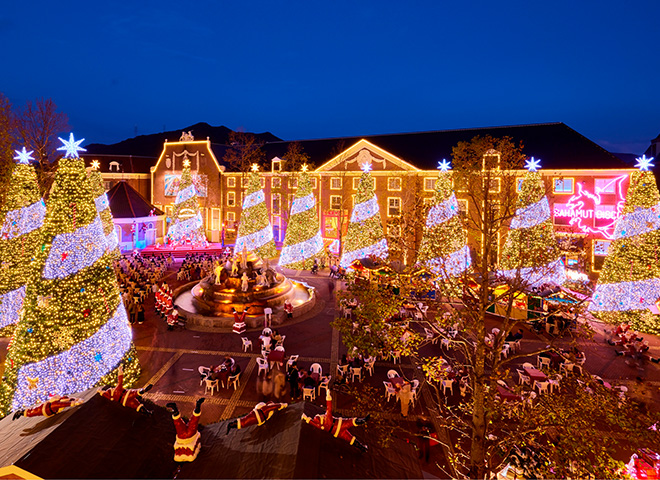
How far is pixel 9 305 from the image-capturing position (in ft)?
51.8

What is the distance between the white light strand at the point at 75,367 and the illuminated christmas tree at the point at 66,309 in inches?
0.8

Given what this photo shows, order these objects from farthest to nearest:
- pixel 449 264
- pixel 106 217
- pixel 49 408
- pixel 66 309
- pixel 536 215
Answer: pixel 106 217 < pixel 536 215 < pixel 449 264 < pixel 66 309 < pixel 49 408

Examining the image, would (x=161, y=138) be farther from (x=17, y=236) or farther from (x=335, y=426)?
(x=335, y=426)

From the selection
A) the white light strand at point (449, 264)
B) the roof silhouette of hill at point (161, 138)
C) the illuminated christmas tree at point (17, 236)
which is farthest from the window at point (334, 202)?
the roof silhouette of hill at point (161, 138)

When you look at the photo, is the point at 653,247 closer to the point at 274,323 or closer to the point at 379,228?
the point at 379,228

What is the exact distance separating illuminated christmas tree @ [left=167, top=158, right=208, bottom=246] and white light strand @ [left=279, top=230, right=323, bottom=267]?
12027mm

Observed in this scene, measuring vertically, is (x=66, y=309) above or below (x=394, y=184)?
below

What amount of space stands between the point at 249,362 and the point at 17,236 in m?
12.8

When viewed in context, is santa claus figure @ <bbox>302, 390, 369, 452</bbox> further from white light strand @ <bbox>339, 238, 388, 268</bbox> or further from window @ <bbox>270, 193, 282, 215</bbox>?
window @ <bbox>270, 193, 282, 215</bbox>

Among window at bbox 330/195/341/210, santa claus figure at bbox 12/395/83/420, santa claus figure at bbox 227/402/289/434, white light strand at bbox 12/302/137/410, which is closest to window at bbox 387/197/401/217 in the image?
window at bbox 330/195/341/210

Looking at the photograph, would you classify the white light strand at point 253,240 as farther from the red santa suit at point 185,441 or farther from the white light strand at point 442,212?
the red santa suit at point 185,441

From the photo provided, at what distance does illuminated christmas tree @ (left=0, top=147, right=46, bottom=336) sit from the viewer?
51.7ft

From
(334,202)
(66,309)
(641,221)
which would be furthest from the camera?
(334,202)

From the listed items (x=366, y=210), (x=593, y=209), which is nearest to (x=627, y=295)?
(x=593, y=209)
